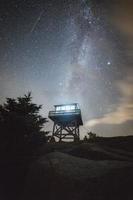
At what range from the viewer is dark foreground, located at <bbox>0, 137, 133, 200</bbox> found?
33.7 feet

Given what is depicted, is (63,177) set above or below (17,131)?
below

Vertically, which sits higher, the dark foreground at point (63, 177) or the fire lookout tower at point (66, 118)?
the fire lookout tower at point (66, 118)

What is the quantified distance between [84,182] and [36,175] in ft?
12.5

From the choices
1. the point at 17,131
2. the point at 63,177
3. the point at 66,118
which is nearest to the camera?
the point at 63,177

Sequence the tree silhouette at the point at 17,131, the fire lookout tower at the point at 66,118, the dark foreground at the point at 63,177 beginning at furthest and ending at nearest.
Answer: the fire lookout tower at the point at 66,118 → the tree silhouette at the point at 17,131 → the dark foreground at the point at 63,177

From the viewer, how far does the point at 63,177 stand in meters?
11.6

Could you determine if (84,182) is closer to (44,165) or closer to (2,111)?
(44,165)

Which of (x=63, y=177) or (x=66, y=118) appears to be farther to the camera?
(x=66, y=118)

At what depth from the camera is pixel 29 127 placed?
1502cm

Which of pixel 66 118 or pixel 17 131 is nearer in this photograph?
pixel 17 131

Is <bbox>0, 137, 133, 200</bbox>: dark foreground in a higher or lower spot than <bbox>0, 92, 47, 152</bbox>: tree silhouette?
lower

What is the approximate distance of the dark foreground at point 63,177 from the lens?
33.7ft

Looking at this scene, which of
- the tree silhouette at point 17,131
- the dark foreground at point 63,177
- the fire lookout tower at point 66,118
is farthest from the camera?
the fire lookout tower at point 66,118

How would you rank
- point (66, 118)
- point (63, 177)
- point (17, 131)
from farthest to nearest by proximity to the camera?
point (66, 118) < point (17, 131) < point (63, 177)
